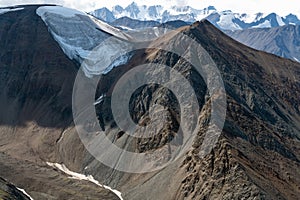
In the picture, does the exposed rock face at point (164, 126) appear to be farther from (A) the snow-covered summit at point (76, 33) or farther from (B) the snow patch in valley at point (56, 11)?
(B) the snow patch in valley at point (56, 11)

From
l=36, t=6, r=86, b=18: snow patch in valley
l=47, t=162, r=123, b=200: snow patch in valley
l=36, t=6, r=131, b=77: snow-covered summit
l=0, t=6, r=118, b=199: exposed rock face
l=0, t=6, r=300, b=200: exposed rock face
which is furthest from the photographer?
l=36, t=6, r=86, b=18: snow patch in valley

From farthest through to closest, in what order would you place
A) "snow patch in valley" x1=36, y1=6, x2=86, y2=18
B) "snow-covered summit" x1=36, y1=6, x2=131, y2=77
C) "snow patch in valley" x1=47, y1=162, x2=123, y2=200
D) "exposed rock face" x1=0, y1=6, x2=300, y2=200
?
"snow patch in valley" x1=36, y1=6, x2=86, y2=18
"snow-covered summit" x1=36, y1=6, x2=131, y2=77
"snow patch in valley" x1=47, y1=162, x2=123, y2=200
"exposed rock face" x1=0, y1=6, x2=300, y2=200

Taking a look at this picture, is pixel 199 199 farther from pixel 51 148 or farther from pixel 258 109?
pixel 51 148

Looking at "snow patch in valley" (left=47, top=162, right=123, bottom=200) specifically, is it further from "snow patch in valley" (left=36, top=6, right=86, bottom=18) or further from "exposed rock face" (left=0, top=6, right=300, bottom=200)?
"snow patch in valley" (left=36, top=6, right=86, bottom=18)

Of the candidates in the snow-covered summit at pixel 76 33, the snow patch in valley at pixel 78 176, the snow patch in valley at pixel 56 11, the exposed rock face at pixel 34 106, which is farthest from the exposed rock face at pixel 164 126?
the snow patch in valley at pixel 56 11

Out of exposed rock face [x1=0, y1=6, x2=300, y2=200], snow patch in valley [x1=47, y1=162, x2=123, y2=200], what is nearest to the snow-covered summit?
exposed rock face [x1=0, y1=6, x2=300, y2=200]

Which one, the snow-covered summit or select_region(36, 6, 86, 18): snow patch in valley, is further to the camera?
select_region(36, 6, 86, 18): snow patch in valley

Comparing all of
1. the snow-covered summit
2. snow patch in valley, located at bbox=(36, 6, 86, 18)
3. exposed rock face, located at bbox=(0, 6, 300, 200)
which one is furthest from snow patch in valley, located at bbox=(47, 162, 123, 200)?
snow patch in valley, located at bbox=(36, 6, 86, 18)

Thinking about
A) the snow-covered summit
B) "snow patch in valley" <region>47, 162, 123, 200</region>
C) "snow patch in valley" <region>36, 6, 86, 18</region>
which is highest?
"snow patch in valley" <region>36, 6, 86, 18</region>

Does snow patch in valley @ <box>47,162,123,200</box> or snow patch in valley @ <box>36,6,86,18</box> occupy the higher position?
snow patch in valley @ <box>36,6,86,18</box>
